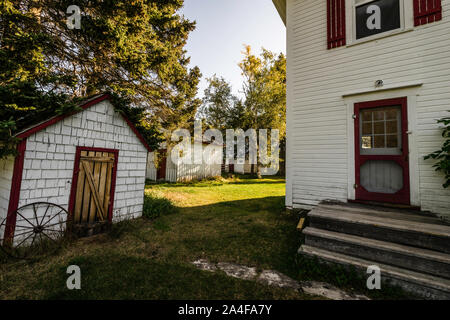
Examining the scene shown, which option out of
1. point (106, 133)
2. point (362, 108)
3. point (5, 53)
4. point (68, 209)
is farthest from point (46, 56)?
point (362, 108)

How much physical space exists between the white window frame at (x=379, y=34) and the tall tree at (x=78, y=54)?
595cm

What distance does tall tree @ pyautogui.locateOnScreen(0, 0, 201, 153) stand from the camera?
14.3 ft

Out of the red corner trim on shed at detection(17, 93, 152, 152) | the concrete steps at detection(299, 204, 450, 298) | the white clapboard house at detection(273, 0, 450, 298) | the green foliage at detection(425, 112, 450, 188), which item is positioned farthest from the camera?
the red corner trim on shed at detection(17, 93, 152, 152)

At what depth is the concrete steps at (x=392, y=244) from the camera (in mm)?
2471

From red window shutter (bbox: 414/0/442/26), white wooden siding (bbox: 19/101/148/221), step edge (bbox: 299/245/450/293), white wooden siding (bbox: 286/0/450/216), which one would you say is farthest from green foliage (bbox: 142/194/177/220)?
red window shutter (bbox: 414/0/442/26)

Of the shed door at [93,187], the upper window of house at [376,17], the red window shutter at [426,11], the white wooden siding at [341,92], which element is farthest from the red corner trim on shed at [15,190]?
the red window shutter at [426,11]

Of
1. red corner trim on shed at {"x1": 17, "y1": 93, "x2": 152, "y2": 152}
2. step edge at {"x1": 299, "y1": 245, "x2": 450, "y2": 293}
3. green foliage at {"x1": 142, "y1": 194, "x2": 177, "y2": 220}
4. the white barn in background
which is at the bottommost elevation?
green foliage at {"x1": 142, "y1": 194, "x2": 177, "y2": 220}

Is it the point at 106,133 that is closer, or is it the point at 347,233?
the point at 347,233

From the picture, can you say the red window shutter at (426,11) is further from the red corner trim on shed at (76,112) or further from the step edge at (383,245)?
the red corner trim on shed at (76,112)

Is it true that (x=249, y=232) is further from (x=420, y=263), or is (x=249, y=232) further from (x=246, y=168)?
(x=246, y=168)

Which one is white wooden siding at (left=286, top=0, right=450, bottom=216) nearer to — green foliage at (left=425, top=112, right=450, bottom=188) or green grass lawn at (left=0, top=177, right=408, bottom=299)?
green foliage at (left=425, top=112, right=450, bottom=188)

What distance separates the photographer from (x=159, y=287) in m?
2.69

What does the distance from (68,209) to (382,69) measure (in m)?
8.14

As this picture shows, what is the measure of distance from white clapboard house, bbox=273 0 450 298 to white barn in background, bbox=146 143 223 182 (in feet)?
32.2
